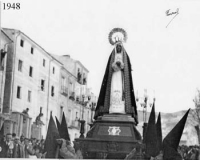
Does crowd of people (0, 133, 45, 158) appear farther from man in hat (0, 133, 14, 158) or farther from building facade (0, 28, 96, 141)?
building facade (0, 28, 96, 141)

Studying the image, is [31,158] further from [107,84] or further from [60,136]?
[107,84]

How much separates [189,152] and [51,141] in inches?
118

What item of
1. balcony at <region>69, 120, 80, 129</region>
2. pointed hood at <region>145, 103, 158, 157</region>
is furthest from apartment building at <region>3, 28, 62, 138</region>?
pointed hood at <region>145, 103, 158, 157</region>

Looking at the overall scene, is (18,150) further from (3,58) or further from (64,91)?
(3,58)

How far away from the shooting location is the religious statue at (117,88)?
7.89 meters

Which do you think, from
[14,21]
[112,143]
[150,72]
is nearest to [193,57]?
[150,72]

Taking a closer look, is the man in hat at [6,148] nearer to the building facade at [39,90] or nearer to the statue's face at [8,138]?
the statue's face at [8,138]

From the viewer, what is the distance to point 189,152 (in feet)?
25.1

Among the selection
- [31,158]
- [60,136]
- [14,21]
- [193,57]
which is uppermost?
[14,21]

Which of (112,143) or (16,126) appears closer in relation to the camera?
(112,143)

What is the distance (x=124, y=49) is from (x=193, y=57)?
1.63 meters

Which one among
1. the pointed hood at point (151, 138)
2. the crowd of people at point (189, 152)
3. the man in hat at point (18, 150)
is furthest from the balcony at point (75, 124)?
the crowd of people at point (189, 152)

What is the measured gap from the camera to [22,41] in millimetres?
8477

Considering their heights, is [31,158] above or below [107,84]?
below
